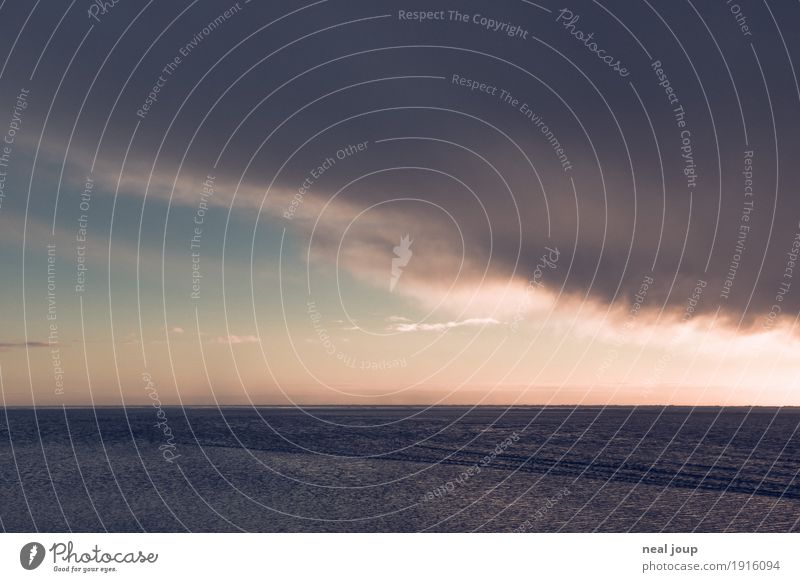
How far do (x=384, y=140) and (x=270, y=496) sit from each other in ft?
48.9

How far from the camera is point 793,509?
26891mm

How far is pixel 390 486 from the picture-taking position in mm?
31438

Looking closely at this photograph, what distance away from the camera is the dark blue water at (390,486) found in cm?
2512

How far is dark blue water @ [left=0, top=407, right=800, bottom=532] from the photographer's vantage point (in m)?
25.1
